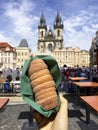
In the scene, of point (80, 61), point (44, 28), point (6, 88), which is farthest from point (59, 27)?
point (6, 88)

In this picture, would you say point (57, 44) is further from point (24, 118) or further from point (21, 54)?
point (24, 118)

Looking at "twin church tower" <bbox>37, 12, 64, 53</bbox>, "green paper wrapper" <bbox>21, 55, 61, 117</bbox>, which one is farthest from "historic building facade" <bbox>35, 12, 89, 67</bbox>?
"green paper wrapper" <bbox>21, 55, 61, 117</bbox>

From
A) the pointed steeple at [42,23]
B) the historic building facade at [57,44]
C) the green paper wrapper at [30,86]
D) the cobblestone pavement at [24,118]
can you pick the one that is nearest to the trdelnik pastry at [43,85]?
the green paper wrapper at [30,86]

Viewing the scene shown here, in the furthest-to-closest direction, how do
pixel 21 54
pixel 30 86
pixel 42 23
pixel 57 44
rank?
pixel 42 23 < pixel 57 44 < pixel 21 54 < pixel 30 86

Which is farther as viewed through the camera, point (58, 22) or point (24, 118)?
point (58, 22)

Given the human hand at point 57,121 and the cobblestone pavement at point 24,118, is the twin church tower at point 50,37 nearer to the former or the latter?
the cobblestone pavement at point 24,118

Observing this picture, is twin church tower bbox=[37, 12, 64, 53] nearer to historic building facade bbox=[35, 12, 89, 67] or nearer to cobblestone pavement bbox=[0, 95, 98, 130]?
historic building facade bbox=[35, 12, 89, 67]

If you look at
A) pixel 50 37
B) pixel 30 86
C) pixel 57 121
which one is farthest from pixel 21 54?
pixel 57 121
